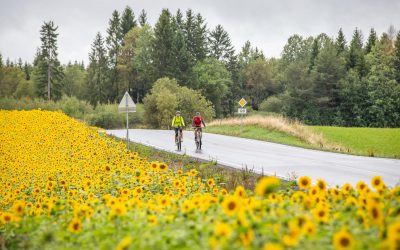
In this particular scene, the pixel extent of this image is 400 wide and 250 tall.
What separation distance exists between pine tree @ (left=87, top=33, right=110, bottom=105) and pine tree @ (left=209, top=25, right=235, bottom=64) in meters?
20.5

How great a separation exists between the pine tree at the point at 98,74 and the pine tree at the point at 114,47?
103 centimetres

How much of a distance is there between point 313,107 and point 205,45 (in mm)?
23929

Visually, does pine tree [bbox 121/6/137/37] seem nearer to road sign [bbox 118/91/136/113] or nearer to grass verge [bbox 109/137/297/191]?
road sign [bbox 118/91/136/113]

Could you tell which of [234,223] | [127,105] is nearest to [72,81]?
[127,105]

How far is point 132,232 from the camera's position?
3842 millimetres

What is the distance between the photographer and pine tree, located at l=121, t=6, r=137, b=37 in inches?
2995

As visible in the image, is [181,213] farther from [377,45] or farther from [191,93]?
[377,45]

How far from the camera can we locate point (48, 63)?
7369 cm

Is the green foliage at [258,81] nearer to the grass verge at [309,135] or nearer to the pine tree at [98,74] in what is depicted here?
the pine tree at [98,74]

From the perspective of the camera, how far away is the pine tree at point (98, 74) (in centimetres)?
7225

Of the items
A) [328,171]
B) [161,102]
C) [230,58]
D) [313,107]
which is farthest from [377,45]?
[328,171]

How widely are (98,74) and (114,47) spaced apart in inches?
245

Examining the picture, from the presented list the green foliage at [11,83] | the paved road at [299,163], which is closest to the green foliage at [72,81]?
the green foliage at [11,83]

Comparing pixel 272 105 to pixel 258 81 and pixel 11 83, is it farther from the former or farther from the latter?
pixel 11 83
